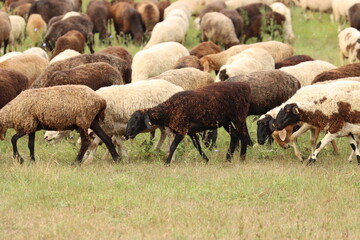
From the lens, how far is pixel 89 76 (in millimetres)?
13047

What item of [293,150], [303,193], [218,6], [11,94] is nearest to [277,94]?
[293,150]

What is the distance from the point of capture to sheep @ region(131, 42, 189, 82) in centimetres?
1545

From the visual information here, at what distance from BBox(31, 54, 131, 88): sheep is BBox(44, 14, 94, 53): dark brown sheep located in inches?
260

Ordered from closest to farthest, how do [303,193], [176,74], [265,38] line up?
[303,193] < [176,74] < [265,38]

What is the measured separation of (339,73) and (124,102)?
3.89 meters

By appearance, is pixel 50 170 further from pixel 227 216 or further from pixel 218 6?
pixel 218 6

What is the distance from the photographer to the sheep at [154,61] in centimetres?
1545

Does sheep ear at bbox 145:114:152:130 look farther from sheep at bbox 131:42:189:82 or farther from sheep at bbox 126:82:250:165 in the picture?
sheep at bbox 131:42:189:82

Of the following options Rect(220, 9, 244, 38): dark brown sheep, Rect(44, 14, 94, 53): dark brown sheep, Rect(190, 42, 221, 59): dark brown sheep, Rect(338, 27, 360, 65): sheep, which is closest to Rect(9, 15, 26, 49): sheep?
Rect(44, 14, 94, 53): dark brown sheep

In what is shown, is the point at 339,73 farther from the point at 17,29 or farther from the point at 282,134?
the point at 17,29

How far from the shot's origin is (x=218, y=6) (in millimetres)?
26391

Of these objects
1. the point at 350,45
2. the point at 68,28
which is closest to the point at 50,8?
the point at 68,28

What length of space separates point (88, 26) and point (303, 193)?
1441cm

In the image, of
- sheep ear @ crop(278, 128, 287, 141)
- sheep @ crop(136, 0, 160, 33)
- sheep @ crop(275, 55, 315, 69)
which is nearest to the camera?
sheep ear @ crop(278, 128, 287, 141)
